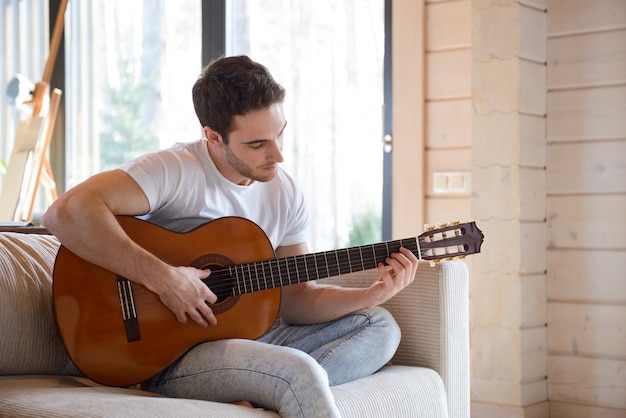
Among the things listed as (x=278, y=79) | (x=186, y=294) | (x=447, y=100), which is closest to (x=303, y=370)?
(x=186, y=294)

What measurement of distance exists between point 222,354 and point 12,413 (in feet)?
1.33

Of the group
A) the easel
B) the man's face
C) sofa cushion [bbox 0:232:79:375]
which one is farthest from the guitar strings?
the easel

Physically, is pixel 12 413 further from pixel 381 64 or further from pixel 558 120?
pixel 381 64

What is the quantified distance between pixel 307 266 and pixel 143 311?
0.37m

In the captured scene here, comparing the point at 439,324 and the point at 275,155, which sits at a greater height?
the point at 275,155

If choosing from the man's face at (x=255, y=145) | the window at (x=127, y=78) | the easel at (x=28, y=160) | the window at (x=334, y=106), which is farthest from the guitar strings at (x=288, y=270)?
the window at (x=127, y=78)

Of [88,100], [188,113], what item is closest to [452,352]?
[188,113]

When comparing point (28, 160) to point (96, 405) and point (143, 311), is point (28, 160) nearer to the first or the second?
point (143, 311)

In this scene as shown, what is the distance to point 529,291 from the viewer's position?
116 inches

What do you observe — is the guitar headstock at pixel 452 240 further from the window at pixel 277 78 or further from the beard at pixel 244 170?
the window at pixel 277 78

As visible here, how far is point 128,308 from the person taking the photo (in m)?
1.82

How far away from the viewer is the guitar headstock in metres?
1.99

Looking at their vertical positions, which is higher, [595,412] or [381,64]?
[381,64]

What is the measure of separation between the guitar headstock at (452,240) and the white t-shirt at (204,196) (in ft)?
1.01
